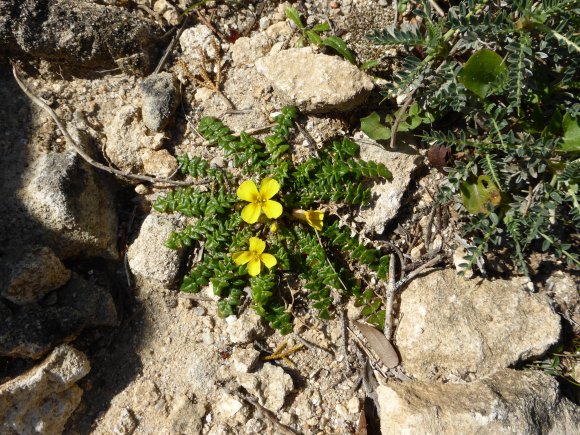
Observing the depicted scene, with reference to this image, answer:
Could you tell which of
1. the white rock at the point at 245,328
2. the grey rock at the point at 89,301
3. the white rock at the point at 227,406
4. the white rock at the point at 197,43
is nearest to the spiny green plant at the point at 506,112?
the white rock at the point at 197,43

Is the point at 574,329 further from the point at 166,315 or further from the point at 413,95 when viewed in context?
the point at 166,315

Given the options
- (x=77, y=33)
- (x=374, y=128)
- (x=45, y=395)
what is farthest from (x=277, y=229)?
(x=77, y=33)

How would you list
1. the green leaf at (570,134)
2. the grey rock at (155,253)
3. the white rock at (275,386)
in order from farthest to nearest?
the grey rock at (155,253)
the white rock at (275,386)
the green leaf at (570,134)

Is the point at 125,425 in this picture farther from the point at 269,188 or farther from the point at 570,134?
the point at 570,134

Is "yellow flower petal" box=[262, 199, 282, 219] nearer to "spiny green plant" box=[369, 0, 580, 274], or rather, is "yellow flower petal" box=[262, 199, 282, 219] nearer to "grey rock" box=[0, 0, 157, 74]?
"spiny green plant" box=[369, 0, 580, 274]

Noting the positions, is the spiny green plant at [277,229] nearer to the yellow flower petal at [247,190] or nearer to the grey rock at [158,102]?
the yellow flower petal at [247,190]

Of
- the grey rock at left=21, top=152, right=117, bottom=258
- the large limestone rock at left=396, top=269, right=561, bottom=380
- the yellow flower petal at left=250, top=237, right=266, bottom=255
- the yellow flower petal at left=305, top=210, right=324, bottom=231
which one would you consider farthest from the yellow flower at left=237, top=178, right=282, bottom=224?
the large limestone rock at left=396, top=269, right=561, bottom=380
